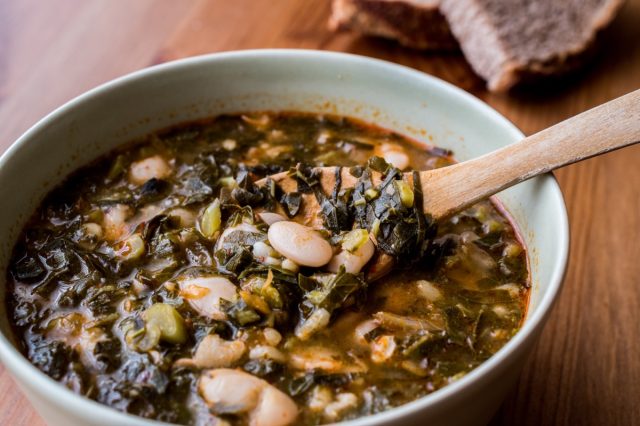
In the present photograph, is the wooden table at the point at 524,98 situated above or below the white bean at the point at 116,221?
below

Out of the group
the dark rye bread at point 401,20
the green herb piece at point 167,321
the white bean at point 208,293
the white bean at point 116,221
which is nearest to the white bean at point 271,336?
the white bean at point 208,293

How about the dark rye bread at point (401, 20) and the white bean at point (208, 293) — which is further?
the dark rye bread at point (401, 20)

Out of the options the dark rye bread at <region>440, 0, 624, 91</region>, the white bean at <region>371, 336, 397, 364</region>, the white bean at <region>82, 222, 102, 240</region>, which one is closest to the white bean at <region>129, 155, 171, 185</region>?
the white bean at <region>82, 222, 102, 240</region>

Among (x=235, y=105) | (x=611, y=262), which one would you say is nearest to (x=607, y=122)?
(x=611, y=262)

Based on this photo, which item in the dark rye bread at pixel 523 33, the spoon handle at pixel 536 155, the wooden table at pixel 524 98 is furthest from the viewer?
the dark rye bread at pixel 523 33

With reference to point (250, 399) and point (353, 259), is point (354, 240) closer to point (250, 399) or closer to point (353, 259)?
point (353, 259)

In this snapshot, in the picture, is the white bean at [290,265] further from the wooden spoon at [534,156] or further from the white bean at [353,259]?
the wooden spoon at [534,156]

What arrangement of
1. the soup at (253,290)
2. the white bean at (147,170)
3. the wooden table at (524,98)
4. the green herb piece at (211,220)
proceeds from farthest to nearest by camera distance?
the white bean at (147,170) < the green herb piece at (211,220) < the wooden table at (524,98) < the soup at (253,290)

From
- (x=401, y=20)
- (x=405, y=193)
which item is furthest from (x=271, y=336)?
(x=401, y=20)

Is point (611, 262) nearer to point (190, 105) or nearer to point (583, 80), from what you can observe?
point (583, 80)
